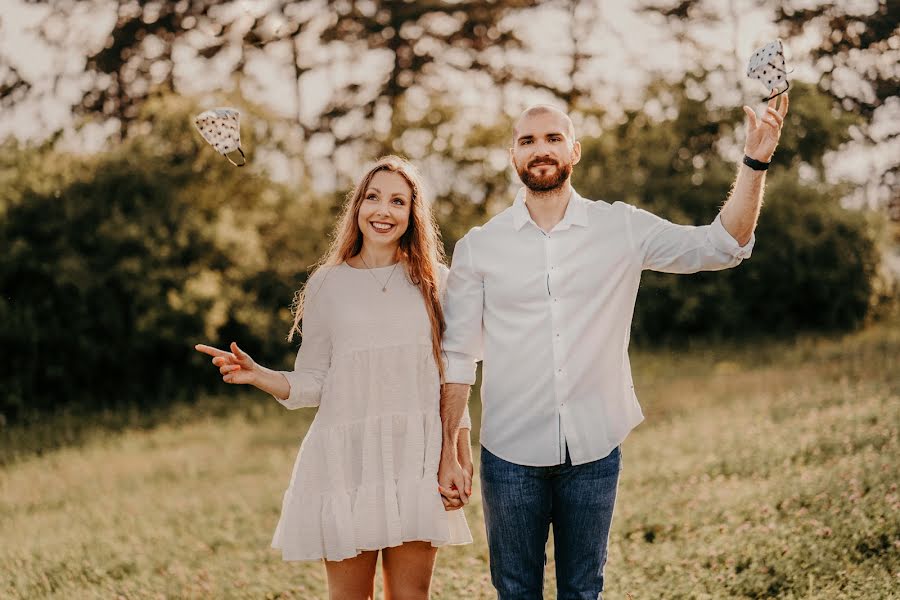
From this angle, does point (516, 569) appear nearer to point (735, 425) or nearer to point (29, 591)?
point (29, 591)

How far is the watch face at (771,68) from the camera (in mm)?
3223

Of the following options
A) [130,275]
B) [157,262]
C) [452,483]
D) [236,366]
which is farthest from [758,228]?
[236,366]

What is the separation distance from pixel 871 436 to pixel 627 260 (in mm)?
4500

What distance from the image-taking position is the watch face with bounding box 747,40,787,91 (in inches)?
127

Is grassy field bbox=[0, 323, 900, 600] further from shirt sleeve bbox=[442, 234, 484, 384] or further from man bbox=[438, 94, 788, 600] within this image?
shirt sleeve bbox=[442, 234, 484, 384]

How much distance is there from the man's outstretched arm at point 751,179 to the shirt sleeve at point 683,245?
0.04 meters

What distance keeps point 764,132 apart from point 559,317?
960 mm

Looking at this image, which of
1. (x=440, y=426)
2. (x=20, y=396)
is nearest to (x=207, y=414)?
(x=20, y=396)

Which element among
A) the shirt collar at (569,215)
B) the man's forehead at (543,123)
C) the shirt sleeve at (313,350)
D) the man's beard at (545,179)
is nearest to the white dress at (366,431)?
the shirt sleeve at (313,350)

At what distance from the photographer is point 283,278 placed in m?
16.1

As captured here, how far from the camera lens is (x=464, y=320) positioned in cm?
338

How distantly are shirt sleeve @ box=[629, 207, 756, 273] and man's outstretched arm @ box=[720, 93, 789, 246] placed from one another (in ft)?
0.12

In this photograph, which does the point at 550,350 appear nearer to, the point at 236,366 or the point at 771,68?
the point at 236,366

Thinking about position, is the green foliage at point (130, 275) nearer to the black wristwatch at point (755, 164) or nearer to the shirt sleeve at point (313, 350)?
the shirt sleeve at point (313, 350)
